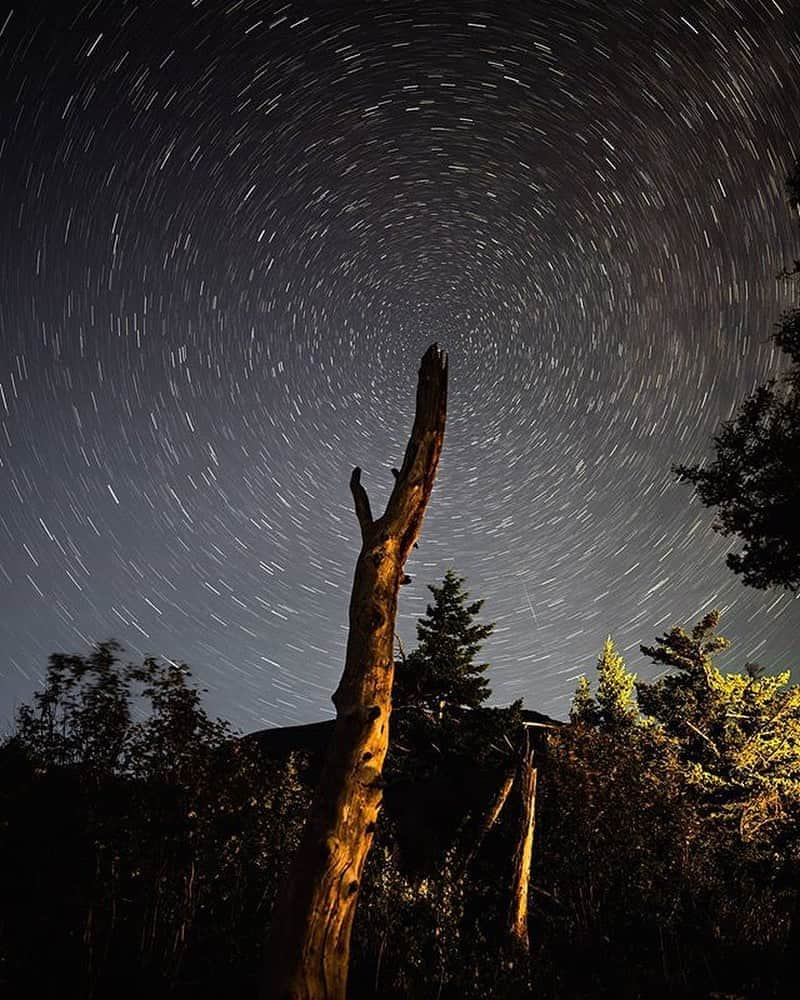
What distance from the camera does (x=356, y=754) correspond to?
3.96 meters

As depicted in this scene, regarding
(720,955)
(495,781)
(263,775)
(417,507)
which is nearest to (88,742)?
(263,775)

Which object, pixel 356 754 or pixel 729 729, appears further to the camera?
pixel 729 729

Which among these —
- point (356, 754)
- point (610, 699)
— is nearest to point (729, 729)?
point (610, 699)

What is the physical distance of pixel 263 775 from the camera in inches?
578

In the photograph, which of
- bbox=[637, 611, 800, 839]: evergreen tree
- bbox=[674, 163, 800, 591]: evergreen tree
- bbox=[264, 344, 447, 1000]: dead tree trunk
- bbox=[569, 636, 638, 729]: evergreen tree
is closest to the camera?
bbox=[264, 344, 447, 1000]: dead tree trunk

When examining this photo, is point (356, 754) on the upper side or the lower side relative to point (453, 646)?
lower

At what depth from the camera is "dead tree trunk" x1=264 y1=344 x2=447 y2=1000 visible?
10.9ft

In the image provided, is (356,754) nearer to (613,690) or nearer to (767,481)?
(767,481)

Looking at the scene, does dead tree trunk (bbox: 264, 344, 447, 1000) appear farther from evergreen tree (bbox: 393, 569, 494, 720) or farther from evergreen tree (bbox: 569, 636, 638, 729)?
evergreen tree (bbox: 569, 636, 638, 729)

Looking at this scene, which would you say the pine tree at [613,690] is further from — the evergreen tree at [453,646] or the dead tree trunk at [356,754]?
the dead tree trunk at [356,754]

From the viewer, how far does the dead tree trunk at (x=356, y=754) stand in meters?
3.31

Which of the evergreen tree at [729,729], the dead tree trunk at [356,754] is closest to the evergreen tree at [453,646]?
the evergreen tree at [729,729]

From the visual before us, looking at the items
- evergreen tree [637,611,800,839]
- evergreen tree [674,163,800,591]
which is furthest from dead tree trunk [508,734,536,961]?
evergreen tree [637,611,800,839]

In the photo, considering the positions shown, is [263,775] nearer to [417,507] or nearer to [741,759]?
[417,507]
